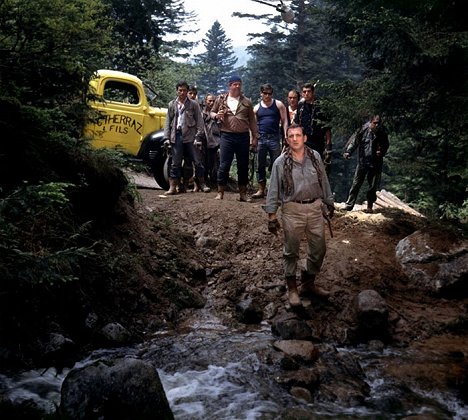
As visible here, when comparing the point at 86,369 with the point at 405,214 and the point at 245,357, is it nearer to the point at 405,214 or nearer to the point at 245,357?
the point at 245,357

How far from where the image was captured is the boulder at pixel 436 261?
6.42 m

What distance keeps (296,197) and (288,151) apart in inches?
23.3

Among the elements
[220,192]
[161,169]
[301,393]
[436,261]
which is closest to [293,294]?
[301,393]

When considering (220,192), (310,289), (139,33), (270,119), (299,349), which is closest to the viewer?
(299,349)

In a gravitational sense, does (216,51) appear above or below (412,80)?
above

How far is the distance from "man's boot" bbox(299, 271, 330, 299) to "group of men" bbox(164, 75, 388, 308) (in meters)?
0.01

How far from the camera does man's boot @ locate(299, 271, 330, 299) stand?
19.7 feet

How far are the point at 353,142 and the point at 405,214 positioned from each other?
1766mm

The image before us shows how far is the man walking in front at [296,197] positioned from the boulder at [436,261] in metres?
1.97

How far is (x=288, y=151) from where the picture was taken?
18.6 ft

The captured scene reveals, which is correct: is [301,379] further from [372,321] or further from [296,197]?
[296,197]

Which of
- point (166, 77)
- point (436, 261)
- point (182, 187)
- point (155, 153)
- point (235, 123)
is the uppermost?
point (166, 77)

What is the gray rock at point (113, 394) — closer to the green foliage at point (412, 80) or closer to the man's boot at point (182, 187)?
the green foliage at point (412, 80)

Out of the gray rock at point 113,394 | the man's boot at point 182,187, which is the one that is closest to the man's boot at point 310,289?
the gray rock at point 113,394
